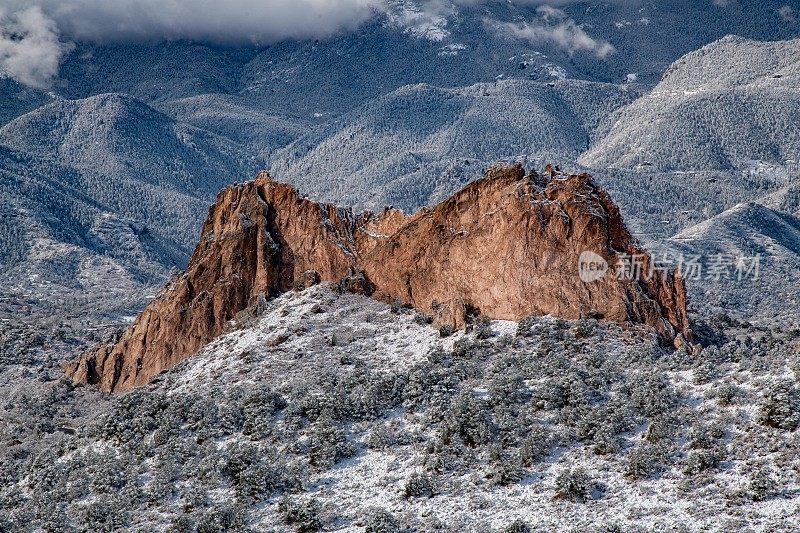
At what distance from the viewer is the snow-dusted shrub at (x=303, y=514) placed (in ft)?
185

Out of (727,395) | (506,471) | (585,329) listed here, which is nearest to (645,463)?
(506,471)

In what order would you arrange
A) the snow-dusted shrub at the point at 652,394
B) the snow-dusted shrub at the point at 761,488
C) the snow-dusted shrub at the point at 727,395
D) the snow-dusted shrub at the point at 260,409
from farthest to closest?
the snow-dusted shrub at the point at 260,409
the snow-dusted shrub at the point at 652,394
the snow-dusted shrub at the point at 727,395
the snow-dusted shrub at the point at 761,488

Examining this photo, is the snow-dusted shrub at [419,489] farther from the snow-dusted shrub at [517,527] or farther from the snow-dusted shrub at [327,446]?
the snow-dusted shrub at [327,446]

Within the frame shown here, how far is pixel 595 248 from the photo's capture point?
74.6 meters

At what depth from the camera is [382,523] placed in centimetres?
5541

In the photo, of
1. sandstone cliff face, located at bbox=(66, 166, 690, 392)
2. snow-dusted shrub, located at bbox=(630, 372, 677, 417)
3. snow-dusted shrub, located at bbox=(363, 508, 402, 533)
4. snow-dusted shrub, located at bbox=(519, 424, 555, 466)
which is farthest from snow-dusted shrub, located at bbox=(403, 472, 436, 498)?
sandstone cliff face, located at bbox=(66, 166, 690, 392)

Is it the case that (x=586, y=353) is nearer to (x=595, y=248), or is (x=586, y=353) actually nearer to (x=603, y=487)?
(x=595, y=248)

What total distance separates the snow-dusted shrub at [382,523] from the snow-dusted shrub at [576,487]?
7.79m

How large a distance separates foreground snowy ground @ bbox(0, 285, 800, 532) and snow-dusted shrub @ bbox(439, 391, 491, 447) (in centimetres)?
11

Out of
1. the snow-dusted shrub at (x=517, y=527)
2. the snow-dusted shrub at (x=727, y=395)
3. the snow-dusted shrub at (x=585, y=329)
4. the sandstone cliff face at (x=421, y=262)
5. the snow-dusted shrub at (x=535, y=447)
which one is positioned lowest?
the snow-dusted shrub at (x=517, y=527)

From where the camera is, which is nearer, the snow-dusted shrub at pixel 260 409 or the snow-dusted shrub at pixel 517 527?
the snow-dusted shrub at pixel 517 527

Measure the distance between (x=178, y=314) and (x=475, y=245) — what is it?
965 inches

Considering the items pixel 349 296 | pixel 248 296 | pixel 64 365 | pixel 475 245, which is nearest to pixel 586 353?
pixel 475 245

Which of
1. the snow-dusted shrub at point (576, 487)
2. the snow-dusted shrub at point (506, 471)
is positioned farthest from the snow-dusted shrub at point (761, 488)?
the snow-dusted shrub at point (506, 471)
